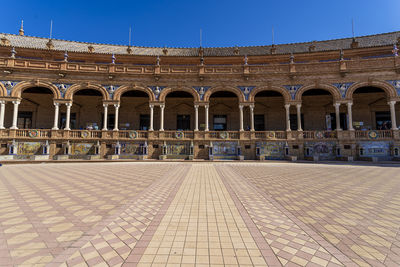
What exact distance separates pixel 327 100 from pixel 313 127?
10.9 feet

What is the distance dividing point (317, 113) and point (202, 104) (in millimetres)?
13526

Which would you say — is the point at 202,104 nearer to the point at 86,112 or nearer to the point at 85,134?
the point at 85,134

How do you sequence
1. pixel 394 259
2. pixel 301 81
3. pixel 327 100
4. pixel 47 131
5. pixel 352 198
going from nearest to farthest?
pixel 394 259 < pixel 352 198 < pixel 47 131 < pixel 301 81 < pixel 327 100

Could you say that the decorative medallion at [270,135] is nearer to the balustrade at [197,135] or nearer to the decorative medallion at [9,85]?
the balustrade at [197,135]

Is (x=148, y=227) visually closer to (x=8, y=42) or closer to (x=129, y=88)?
(x=129, y=88)

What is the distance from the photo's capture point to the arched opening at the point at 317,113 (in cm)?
2036

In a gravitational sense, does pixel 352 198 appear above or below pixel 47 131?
below

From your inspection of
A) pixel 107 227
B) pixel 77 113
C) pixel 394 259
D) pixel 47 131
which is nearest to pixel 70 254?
pixel 107 227

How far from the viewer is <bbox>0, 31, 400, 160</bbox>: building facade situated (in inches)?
653

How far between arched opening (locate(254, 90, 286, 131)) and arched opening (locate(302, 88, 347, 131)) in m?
1.32

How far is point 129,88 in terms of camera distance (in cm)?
1841

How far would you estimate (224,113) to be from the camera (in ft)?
72.2

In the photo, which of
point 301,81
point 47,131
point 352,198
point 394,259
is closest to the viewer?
point 394,259

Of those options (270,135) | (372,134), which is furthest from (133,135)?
(372,134)
